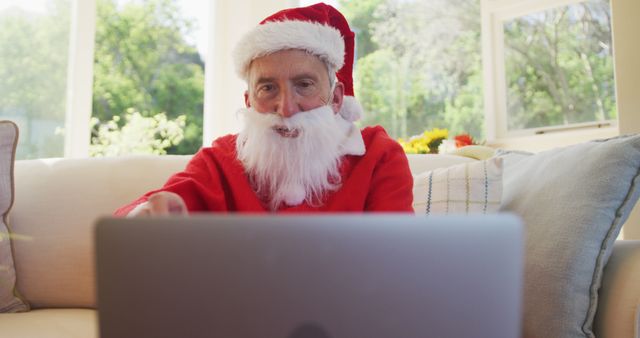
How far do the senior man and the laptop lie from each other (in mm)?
835

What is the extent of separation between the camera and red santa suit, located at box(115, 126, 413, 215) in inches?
55.6

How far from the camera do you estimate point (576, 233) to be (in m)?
1.21

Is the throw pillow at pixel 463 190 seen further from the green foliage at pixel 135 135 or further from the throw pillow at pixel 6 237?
the green foliage at pixel 135 135

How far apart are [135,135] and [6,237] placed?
89.2 inches

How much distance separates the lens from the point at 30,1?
3.28 meters

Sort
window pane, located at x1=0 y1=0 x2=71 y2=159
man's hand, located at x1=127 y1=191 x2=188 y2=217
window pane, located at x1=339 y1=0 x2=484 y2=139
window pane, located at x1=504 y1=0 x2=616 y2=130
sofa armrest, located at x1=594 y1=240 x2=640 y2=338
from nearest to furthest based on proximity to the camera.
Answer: man's hand, located at x1=127 y1=191 x2=188 y2=217 < sofa armrest, located at x1=594 y1=240 x2=640 y2=338 < window pane, located at x1=0 y1=0 x2=71 y2=159 < window pane, located at x1=504 y1=0 x2=616 y2=130 < window pane, located at x1=339 y1=0 x2=484 y2=139

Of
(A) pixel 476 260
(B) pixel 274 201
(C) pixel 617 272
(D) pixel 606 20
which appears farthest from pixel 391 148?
(D) pixel 606 20

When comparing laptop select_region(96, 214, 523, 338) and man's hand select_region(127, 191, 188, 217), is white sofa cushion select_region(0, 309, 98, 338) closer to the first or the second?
man's hand select_region(127, 191, 188, 217)

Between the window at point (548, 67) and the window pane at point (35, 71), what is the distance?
2.51 metres

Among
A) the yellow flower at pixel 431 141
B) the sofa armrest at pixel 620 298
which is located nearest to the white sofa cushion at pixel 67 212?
the sofa armrest at pixel 620 298

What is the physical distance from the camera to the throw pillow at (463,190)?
4.83 ft

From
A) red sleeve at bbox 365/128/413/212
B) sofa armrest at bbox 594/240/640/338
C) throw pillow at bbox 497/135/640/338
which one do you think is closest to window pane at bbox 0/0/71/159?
red sleeve at bbox 365/128/413/212

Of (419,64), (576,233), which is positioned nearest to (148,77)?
(419,64)

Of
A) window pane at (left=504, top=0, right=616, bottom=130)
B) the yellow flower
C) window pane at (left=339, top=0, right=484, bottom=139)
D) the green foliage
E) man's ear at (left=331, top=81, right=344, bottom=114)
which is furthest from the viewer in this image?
window pane at (left=339, top=0, right=484, bottom=139)
